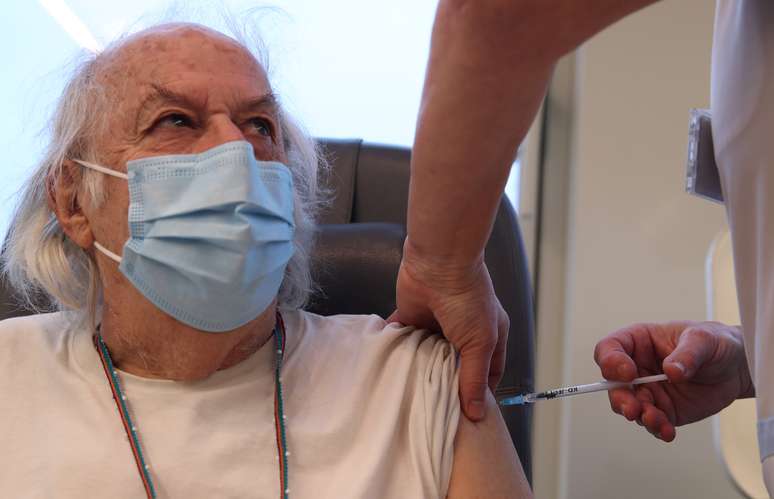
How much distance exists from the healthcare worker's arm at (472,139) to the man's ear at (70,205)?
1.89 ft

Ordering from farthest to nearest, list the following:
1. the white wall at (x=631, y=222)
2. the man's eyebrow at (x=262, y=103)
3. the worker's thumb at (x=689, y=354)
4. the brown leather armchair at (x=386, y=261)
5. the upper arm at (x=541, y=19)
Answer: the white wall at (x=631, y=222), the brown leather armchair at (x=386, y=261), the man's eyebrow at (x=262, y=103), the worker's thumb at (x=689, y=354), the upper arm at (x=541, y=19)

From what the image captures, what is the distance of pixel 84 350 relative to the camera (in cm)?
134

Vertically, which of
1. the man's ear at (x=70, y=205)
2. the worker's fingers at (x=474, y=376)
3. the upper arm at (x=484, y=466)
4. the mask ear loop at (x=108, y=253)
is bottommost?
the upper arm at (x=484, y=466)

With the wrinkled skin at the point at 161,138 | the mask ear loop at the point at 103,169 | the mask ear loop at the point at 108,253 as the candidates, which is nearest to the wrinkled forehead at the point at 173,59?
the wrinkled skin at the point at 161,138

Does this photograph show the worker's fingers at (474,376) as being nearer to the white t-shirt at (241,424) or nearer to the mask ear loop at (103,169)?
the white t-shirt at (241,424)

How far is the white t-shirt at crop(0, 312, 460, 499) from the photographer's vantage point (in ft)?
3.76

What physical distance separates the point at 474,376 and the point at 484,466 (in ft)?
0.46

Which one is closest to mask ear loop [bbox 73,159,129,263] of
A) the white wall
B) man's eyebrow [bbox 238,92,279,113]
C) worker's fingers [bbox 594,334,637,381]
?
man's eyebrow [bbox 238,92,279,113]

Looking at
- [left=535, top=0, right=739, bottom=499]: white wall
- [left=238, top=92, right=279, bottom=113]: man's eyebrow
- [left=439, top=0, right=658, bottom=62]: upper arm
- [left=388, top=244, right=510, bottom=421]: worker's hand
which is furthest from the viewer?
[left=535, top=0, right=739, bottom=499]: white wall

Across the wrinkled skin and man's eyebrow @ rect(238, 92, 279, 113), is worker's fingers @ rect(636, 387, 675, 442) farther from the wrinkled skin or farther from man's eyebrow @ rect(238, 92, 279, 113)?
man's eyebrow @ rect(238, 92, 279, 113)

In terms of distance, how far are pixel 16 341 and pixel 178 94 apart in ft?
1.70

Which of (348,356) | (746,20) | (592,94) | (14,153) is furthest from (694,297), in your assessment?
(14,153)

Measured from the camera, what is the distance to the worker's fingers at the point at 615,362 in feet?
4.17

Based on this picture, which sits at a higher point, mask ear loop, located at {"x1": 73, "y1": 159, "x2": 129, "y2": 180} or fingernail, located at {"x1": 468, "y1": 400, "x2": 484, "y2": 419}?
mask ear loop, located at {"x1": 73, "y1": 159, "x2": 129, "y2": 180}
